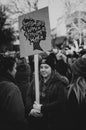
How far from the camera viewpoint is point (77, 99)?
2859mm

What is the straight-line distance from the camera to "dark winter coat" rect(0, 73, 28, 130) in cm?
265

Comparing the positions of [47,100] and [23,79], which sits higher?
[23,79]

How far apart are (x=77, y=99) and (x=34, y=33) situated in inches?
39.3

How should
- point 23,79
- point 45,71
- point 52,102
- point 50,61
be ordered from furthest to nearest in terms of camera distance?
point 23,79 < point 50,61 < point 45,71 < point 52,102

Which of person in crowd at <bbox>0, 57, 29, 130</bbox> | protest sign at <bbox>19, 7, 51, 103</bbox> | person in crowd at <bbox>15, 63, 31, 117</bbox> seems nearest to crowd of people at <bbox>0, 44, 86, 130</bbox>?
person in crowd at <bbox>0, 57, 29, 130</bbox>

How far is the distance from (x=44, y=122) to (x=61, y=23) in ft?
31.3

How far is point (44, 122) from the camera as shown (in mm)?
3850

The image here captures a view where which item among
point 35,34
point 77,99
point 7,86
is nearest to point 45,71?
point 35,34

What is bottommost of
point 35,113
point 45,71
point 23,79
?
point 35,113

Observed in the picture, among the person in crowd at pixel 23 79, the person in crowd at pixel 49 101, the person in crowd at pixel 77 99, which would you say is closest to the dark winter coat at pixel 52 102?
the person in crowd at pixel 49 101

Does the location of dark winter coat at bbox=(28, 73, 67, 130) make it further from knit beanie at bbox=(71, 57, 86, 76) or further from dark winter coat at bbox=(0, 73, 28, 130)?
dark winter coat at bbox=(0, 73, 28, 130)

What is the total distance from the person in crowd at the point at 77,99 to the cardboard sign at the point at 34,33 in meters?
0.52

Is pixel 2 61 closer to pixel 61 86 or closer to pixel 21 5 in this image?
pixel 61 86

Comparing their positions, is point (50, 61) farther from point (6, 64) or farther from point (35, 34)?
point (6, 64)
